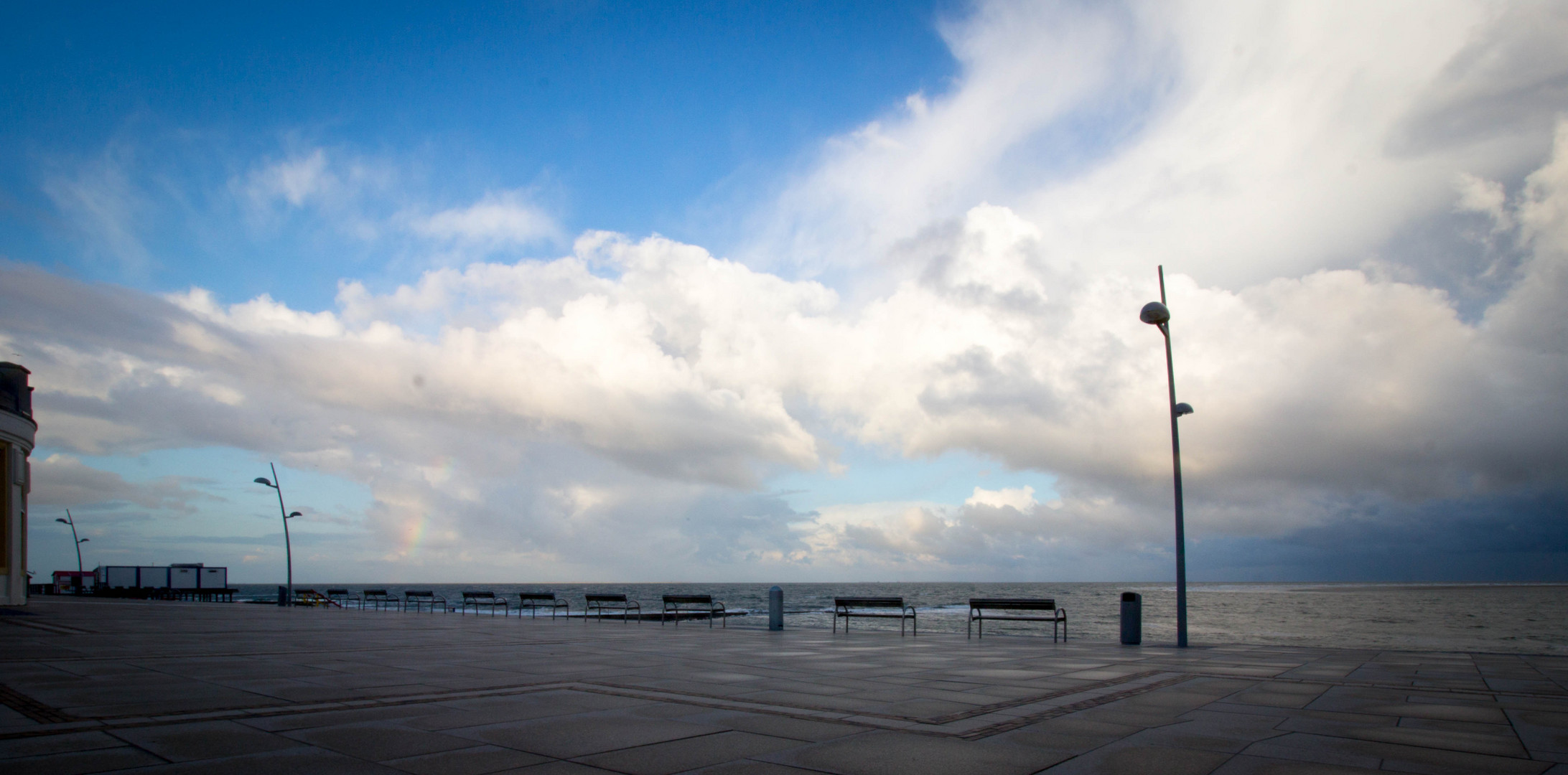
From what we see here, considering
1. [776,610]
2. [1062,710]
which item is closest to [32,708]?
[1062,710]

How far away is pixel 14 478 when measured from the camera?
29.5 metres

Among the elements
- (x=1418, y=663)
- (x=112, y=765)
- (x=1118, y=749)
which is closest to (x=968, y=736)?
(x=1118, y=749)

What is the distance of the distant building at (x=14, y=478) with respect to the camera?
2884 cm

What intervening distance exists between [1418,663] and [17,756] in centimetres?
1528

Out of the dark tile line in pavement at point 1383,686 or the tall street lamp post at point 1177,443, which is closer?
the dark tile line in pavement at point 1383,686

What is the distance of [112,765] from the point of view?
179 inches

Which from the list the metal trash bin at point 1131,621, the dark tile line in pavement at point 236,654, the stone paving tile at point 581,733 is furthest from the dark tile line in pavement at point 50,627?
the metal trash bin at point 1131,621

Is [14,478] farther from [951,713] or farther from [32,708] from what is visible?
[951,713]

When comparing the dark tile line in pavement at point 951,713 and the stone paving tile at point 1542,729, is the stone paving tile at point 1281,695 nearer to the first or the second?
the dark tile line in pavement at point 951,713

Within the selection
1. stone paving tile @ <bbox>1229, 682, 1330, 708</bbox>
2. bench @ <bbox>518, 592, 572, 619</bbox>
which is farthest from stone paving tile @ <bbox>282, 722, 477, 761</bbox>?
bench @ <bbox>518, 592, 572, 619</bbox>

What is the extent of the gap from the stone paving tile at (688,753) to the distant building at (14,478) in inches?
1330

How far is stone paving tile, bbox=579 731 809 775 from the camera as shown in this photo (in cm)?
476

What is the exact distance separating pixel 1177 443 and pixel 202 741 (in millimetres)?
16072

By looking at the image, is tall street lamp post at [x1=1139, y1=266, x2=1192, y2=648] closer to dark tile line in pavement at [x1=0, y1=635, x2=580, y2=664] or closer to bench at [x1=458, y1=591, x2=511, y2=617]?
dark tile line in pavement at [x1=0, y1=635, x2=580, y2=664]
